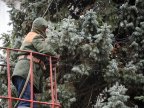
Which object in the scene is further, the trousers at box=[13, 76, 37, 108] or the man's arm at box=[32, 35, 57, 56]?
the man's arm at box=[32, 35, 57, 56]

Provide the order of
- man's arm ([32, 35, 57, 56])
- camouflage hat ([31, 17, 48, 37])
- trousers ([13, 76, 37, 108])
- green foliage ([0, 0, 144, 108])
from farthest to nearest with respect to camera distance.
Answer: green foliage ([0, 0, 144, 108]) < camouflage hat ([31, 17, 48, 37]) < man's arm ([32, 35, 57, 56]) < trousers ([13, 76, 37, 108])

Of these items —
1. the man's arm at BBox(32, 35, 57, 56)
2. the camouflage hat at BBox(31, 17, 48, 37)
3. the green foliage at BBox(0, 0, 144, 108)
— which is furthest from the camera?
the green foliage at BBox(0, 0, 144, 108)

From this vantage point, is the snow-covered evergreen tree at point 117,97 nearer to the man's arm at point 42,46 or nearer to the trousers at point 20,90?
the man's arm at point 42,46

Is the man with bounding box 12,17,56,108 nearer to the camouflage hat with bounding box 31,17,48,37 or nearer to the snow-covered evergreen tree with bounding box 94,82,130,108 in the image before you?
the camouflage hat with bounding box 31,17,48,37

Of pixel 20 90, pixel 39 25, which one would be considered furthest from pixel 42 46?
pixel 20 90

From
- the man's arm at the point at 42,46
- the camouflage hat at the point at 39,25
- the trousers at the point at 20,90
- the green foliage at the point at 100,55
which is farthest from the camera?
the green foliage at the point at 100,55

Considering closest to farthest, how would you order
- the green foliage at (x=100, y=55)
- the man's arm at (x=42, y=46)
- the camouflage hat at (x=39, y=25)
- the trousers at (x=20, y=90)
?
1. the trousers at (x=20, y=90)
2. the man's arm at (x=42, y=46)
3. the camouflage hat at (x=39, y=25)
4. the green foliage at (x=100, y=55)

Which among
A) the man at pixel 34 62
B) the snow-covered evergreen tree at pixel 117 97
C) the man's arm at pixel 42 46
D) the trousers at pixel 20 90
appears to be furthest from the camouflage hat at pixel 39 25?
the snow-covered evergreen tree at pixel 117 97

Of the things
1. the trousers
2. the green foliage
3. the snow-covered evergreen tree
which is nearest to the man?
the trousers

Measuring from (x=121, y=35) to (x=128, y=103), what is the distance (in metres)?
1.40

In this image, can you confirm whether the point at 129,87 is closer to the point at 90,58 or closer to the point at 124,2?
the point at 90,58

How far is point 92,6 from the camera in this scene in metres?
7.57

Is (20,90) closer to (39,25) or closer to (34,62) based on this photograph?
(34,62)

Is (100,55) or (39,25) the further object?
(100,55)
